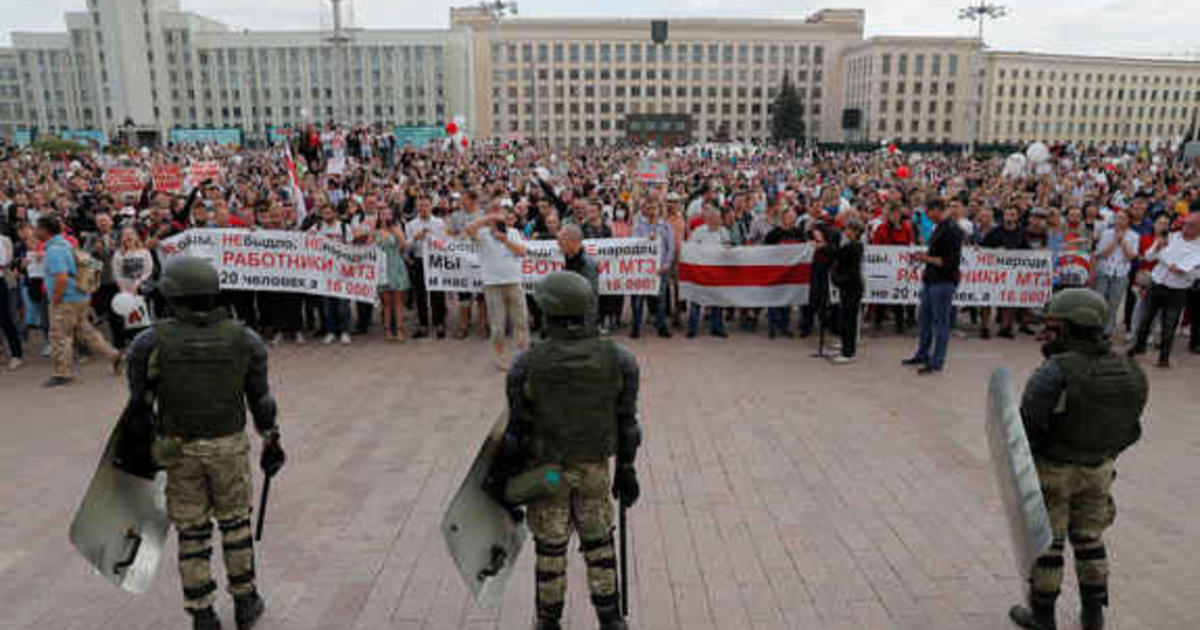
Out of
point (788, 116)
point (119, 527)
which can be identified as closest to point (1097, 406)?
point (119, 527)

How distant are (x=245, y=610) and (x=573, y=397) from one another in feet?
6.97

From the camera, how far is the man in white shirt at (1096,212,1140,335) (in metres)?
10.1

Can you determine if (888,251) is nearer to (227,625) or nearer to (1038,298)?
(1038,298)

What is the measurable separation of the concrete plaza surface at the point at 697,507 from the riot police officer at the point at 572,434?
1.86 ft

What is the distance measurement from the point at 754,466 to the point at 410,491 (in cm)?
267

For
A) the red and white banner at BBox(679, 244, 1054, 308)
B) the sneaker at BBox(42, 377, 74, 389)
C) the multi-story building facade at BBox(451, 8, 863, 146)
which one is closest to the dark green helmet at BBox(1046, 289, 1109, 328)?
the red and white banner at BBox(679, 244, 1054, 308)

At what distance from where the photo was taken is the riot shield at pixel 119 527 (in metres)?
3.81

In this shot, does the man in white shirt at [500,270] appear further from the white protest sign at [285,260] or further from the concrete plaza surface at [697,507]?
the white protest sign at [285,260]

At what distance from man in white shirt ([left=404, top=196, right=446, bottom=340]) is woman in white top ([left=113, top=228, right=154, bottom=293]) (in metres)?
3.18

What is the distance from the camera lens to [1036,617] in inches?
156

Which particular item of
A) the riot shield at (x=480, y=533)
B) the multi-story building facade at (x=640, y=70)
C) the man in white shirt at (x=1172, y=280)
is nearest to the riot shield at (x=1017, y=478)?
the riot shield at (x=480, y=533)

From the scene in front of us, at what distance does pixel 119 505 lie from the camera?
393cm

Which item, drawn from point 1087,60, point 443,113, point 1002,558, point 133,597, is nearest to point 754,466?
point 1002,558

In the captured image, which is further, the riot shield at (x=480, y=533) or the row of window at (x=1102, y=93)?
the row of window at (x=1102, y=93)
